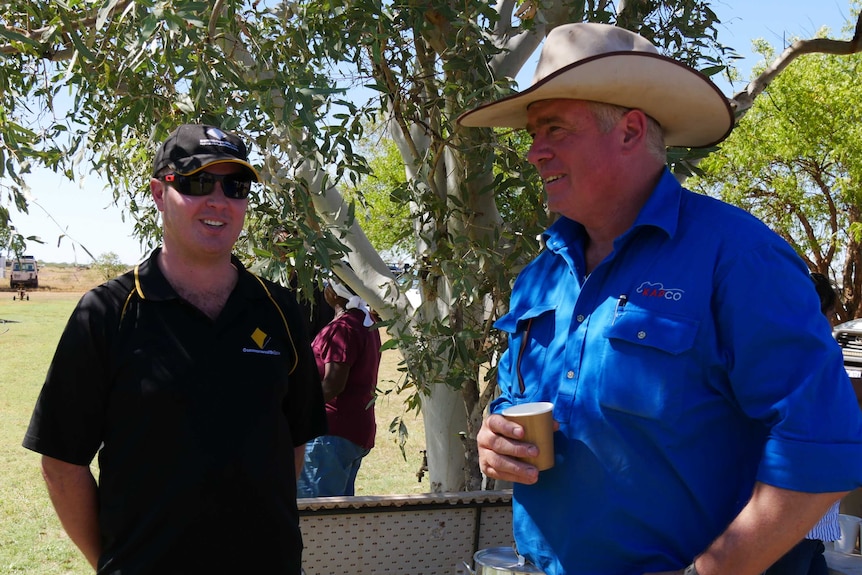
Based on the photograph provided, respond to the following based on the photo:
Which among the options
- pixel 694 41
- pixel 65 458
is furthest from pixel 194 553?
pixel 694 41

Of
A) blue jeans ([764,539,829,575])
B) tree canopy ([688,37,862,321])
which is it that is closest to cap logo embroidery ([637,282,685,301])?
blue jeans ([764,539,829,575])

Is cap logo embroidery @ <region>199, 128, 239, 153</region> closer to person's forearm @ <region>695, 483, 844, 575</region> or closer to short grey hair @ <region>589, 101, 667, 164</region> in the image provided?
short grey hair @ <region>589, 101, 667, 164</region>

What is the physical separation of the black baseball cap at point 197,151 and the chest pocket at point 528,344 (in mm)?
900

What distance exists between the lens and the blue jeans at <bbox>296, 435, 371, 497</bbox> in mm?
4820

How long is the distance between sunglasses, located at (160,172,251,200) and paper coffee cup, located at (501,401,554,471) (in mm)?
1084

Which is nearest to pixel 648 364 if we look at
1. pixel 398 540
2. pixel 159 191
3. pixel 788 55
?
pixel 159 191

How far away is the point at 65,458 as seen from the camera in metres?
2.24

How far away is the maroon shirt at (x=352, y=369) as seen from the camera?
4.99 meters

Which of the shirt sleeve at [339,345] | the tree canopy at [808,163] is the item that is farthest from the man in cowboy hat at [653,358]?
the tree canopy at [808,163]

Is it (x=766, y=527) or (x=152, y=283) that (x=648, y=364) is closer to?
(x=766, y=527)

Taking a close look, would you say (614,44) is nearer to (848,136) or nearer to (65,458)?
(65,458)

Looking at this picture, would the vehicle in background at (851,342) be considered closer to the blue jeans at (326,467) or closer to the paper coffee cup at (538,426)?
the blue jeans at (326,467)

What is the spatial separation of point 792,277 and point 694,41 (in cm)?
304

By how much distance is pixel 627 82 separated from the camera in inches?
77.8
